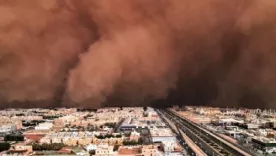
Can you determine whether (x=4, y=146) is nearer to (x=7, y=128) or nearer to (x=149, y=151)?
(x=149, y=151)

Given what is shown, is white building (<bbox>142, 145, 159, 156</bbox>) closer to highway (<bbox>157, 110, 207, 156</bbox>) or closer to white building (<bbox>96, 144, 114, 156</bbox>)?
white building (<bbox>96, 144, 114, 156</bbox>)

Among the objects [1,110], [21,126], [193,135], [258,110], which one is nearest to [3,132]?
[21,126]

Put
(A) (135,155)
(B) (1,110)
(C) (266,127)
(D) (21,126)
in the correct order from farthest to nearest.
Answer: (B) (1,110) → (D) (21,126) → (C) (266,127) → (A) (135,155)

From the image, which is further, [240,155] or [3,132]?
[3,132]

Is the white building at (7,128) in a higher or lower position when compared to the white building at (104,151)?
higher

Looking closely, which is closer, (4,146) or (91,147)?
(91,147)

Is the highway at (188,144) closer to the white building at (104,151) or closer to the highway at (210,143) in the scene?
the highway at (210,143)

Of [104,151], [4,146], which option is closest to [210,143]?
[104,151]

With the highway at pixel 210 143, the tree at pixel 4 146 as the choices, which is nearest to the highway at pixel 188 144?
the highway at pixel 210 143

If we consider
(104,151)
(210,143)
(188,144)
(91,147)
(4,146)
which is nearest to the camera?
(104,151)

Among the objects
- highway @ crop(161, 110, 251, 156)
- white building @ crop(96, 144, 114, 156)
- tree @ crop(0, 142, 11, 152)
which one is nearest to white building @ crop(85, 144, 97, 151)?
white building @ crop(96, 144, 114, 156)

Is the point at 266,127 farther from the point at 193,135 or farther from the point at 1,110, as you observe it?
the point at 1,110
